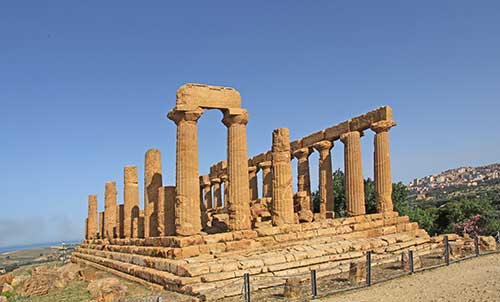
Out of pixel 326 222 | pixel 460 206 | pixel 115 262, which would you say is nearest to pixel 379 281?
pixel 326 222

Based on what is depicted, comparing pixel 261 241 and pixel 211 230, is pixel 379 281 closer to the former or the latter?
pixel 261 241

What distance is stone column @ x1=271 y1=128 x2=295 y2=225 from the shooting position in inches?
869

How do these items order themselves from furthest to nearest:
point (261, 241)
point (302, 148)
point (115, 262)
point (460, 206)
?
1. point (460, 206)
2. point (302, 148)
3. point (115, 262)
4. point (261, 241)

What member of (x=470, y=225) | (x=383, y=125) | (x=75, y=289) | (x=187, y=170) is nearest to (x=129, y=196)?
(x=187, y=170)

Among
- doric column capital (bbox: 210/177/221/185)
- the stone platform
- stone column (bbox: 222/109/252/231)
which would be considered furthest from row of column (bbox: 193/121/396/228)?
doric column capital (bbox: 210/177/221/185)

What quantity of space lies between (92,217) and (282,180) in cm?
2464

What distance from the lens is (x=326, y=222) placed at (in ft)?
73.5

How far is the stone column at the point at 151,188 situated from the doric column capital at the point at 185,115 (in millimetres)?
4836

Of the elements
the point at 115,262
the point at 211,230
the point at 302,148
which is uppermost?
the point at 302,148

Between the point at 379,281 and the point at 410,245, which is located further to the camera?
the point at 410,245

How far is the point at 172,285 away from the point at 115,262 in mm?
9125

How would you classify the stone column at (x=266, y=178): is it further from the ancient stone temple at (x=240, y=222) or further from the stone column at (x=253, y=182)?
the ancient stone temple at (x=240, y=222)

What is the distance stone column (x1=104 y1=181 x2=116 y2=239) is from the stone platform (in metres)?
7.07

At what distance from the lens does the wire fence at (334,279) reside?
499 inches
